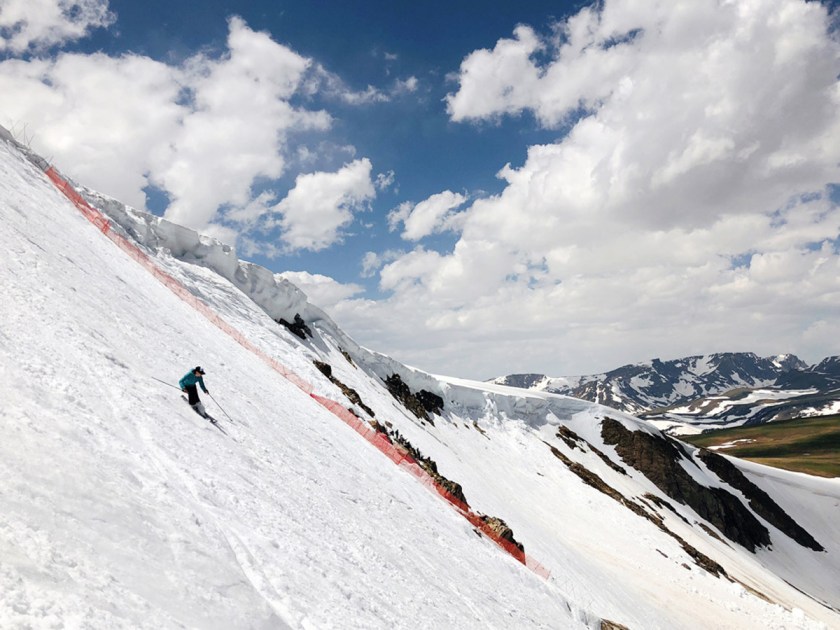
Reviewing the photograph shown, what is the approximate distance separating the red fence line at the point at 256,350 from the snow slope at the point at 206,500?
1547 mm

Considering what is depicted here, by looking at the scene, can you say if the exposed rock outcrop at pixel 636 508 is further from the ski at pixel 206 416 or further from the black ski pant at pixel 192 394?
the black ski pant at pixel 192 394

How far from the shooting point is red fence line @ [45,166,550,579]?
2448cm

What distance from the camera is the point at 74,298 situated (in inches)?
580

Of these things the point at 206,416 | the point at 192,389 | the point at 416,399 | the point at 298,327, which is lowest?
the point at 206,416

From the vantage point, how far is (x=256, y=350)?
30688 millimetres

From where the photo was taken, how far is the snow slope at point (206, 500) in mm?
5902

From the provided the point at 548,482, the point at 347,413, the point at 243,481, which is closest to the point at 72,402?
the point at 243,481

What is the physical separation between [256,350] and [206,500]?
76.1 ft

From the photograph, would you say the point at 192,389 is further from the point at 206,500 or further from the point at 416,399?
the point at 416,399

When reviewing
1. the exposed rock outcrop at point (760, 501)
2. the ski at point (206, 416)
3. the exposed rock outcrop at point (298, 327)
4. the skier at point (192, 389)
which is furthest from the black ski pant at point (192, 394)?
the exposed rock outcrop at point (760, 501)

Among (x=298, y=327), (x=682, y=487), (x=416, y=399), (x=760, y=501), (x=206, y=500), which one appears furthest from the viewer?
(x=760, y=501)

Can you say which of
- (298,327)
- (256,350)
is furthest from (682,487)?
(256,350)

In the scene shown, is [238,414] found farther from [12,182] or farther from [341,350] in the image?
[341,350]

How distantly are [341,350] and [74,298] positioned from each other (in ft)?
121
